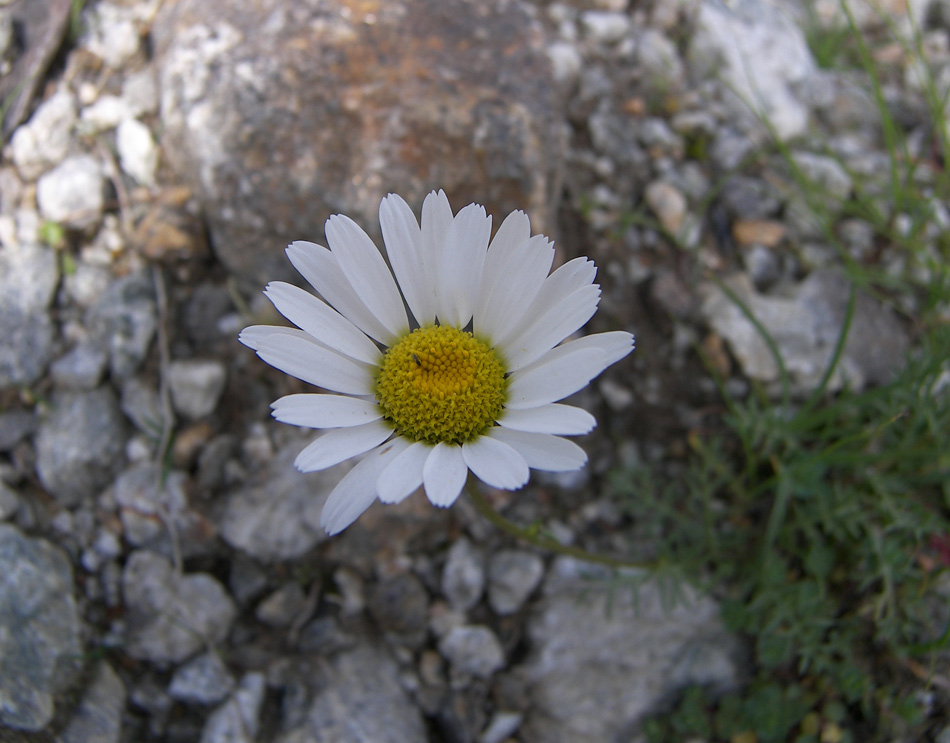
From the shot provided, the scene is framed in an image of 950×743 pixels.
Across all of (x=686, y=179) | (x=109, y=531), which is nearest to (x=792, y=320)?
(x=686, y=179)

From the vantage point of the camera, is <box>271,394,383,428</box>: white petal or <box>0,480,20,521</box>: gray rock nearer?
<box>271,394,383,428</box>: white petal

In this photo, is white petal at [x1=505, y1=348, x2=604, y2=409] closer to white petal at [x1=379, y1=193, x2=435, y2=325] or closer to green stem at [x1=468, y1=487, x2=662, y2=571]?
green stem at [x1=468, y1=487, x2=662, y2=571]

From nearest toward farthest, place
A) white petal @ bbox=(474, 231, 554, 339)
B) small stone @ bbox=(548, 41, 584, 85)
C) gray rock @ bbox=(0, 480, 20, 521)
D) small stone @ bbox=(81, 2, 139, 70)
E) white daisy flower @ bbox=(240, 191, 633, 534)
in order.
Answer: white daisy flower @ bbox=(240, 191, 633, 534), white petal @ bbox=(474, 231, 554, 339), gray rock @ bbox=(0, 480, 20, 521), small stone @ bbox=(81, 2, 139, 70), small stone @ bbox=(548, 41, 584, 85)

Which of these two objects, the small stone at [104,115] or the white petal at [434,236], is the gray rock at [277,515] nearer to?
the white petal at [434,236]

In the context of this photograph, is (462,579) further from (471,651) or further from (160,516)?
(160,516)

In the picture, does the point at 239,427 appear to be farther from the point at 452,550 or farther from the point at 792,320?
the point at 792,320

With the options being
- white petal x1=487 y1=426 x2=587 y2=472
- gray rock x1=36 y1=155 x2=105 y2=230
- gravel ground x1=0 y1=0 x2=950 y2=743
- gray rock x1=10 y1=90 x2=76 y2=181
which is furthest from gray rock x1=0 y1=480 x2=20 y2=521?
white petal x1=487 y1=426 x2=587 y2=472

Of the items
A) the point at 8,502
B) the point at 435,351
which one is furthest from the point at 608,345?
the point at 8,502
